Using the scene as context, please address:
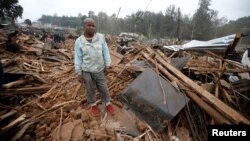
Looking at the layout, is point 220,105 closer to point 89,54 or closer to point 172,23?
point 89,54

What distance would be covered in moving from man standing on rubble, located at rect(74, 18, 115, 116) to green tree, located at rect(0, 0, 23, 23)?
42970 mm

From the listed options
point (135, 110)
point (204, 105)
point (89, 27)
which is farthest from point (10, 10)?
point (204, 105)

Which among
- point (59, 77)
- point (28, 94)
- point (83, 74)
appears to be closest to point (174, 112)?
point (83, 74)

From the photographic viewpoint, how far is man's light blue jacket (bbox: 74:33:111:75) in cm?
390

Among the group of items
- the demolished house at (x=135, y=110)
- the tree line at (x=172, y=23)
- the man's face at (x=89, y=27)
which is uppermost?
the tree line at (x=172, y=23)

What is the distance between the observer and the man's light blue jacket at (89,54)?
390 centimetres

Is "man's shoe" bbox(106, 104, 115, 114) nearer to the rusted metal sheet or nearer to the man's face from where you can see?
the rusted metal sheet

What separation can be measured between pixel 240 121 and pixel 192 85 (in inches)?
45.7

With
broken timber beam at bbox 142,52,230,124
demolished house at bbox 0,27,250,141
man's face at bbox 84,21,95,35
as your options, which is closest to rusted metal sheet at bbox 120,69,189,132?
demolished house at bbox 0,27,250,141

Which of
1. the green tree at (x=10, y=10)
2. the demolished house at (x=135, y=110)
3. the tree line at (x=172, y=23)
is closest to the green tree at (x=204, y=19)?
the tree line at (x=172, y=23)

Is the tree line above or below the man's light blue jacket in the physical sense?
above

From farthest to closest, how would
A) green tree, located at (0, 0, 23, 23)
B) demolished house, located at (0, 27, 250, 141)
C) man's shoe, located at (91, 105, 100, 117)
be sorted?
Answer: green tree, located at (0, 0, 23, 23), man's shoe, located at (91, 105, 100, 117), demolished house, located at (0, 27, 250, 141)

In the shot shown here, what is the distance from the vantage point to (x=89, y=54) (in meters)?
3.92

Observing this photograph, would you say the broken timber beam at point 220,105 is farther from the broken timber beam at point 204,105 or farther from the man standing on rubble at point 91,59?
the man standing on rubble at point 91,59
